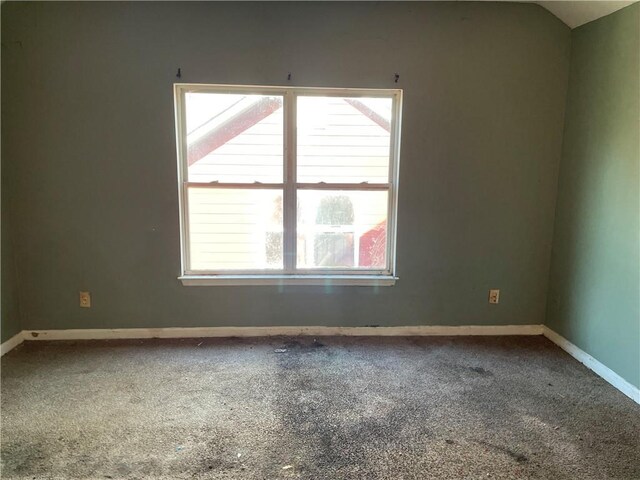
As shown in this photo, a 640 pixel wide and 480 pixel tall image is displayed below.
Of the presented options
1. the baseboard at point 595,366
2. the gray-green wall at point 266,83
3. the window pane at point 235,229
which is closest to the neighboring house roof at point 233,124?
the gray-green wall at point 266,83

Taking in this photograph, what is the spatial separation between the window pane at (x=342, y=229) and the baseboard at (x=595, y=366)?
1.39m

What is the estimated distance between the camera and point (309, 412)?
2.07 meters

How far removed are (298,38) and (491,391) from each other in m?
2.60

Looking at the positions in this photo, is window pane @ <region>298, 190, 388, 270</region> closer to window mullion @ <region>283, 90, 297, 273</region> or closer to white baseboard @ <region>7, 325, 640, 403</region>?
window mullion @ <region>283, 90, 297, 273</region>

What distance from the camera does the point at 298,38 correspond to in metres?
2.72

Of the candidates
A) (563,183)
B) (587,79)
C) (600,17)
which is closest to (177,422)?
(563,183)

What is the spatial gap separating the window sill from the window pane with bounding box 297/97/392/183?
2.41ft

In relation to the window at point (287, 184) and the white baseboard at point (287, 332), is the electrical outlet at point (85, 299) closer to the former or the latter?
the white baseboard at point (287, 332)

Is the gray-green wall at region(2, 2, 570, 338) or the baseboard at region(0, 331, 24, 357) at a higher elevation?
the gray-green wall at region(2, 2, 570, 338)

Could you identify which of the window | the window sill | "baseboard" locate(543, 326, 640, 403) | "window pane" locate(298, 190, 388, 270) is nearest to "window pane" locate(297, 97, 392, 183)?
the window

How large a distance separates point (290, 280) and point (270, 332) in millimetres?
441

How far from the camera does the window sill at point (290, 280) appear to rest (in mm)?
2961

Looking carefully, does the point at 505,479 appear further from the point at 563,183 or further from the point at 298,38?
the point at 298,38

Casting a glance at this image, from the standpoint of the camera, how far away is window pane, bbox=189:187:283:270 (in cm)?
293
